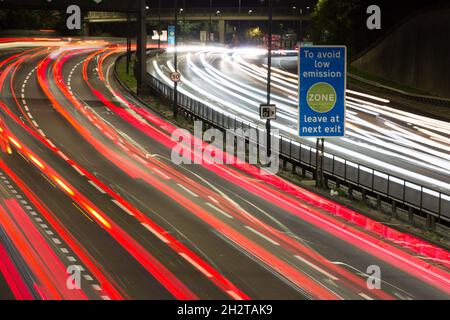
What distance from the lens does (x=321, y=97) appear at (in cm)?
3244

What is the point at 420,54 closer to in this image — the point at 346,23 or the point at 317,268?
the point at 346,23

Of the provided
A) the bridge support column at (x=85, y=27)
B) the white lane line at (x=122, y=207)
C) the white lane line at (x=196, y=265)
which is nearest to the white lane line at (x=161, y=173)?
the white lane line at (x=122, y=207)

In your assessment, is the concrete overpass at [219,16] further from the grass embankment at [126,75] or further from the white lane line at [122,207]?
the white lane line at [122,207]

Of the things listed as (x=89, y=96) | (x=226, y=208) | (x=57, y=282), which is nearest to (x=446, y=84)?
(x=89, y=96)

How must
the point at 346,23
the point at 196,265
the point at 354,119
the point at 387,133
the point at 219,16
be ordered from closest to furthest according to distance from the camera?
1. the point at 196,265
2. the point at 387,133
3. the point at 354,119
4. the point at 346,23
5. the point at 219,16

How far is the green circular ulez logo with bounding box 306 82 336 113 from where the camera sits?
3247cm

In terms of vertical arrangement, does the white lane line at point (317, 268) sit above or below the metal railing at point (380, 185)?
below

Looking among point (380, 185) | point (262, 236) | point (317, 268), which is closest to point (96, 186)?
point (262, 236)

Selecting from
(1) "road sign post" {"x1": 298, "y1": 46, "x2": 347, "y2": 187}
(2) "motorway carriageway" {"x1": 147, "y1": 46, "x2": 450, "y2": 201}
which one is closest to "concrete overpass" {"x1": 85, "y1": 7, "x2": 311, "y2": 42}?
(2) "motorway carriageway" {"x1": 147, "y1": 46, "x2": 450, "y2": 201}

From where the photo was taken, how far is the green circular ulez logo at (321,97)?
32.5 m

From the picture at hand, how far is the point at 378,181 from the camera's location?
3191 centimetres

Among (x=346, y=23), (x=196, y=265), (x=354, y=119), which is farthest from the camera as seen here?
(x=346, y=23)

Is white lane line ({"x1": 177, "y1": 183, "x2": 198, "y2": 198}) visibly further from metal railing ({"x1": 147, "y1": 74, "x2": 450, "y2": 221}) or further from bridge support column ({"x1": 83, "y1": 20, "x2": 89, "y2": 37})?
bridge support column ({"x1": 83, "y1": 20, "x2": 89, "y2": 37})
